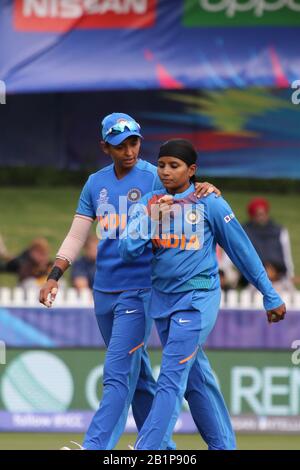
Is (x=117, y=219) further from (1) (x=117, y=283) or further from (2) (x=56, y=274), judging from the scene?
(2) (x=56, y=274)

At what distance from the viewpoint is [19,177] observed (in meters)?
20.7

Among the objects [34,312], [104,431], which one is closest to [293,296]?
[34,312]

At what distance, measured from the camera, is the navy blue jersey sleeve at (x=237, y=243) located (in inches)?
353

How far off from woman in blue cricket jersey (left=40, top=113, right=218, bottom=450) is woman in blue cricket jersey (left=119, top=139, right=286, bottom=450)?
0.85 feet

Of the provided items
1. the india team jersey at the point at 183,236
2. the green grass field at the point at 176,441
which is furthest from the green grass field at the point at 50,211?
the india team jersey at the point at 183,236

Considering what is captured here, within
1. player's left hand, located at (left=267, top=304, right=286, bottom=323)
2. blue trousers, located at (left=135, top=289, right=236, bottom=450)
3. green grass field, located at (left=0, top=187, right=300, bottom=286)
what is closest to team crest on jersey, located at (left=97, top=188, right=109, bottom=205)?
blue trousers, located at (left=135, top=289, right=236, bottom=450)

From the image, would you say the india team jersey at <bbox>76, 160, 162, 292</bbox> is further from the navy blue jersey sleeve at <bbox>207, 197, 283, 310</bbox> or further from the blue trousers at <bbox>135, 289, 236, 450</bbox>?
the navy blue jersey sleeve at <bbox>207, 197, 283, 310</bbox>

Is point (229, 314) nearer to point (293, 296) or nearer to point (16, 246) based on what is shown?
point (293, 296)

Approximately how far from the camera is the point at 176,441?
12984 mm

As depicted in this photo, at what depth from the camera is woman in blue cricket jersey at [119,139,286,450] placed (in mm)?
8867

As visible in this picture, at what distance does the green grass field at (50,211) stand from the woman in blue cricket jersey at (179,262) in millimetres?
10982

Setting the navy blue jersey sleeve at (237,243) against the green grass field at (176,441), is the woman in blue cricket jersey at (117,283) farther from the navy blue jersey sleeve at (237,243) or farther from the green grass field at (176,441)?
the green grass field at (176,441)

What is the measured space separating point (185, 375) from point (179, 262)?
29.4 inches

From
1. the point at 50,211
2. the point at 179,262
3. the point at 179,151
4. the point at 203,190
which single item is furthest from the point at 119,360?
the point at 50,211
